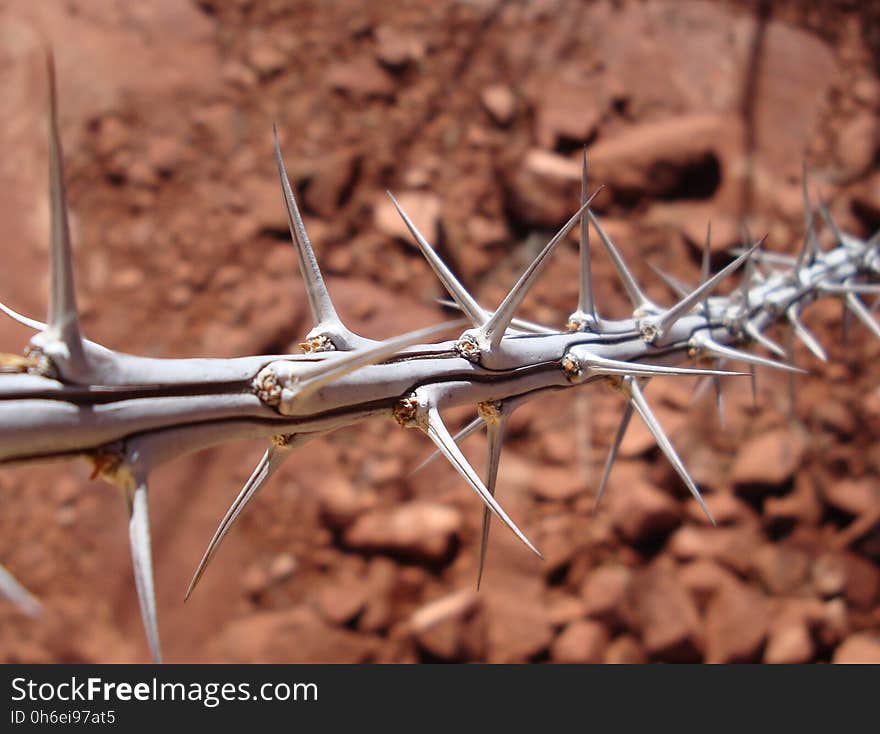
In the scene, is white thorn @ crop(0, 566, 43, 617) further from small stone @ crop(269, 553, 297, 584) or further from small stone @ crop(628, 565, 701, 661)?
small stone @ crop(628, 565, 701, 661)

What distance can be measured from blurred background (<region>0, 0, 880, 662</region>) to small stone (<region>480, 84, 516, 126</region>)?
0.04ft

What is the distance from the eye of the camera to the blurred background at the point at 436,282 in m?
1.95

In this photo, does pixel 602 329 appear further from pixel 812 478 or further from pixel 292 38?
pixel 292 38

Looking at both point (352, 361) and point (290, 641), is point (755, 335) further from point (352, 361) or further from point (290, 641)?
point (290, 641)

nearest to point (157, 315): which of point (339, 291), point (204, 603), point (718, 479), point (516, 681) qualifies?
point (339, 291)

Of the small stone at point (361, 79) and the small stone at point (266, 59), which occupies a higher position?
the small stone at point (266, 59)

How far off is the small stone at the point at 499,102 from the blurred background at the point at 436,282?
1cm

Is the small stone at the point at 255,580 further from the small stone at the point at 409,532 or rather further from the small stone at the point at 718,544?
the small stone at the point at 718,544

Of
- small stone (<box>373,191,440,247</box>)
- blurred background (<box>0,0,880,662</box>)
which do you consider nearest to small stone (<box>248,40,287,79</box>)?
blurred background (<box>0,0,880,662</box>)

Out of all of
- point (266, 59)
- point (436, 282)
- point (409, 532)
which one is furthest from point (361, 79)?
point (409, 532)

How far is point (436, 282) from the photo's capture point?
250 cm

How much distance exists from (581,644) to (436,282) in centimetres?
141

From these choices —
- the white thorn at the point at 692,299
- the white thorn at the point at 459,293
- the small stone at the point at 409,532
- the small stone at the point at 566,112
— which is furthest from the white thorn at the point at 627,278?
the small stone at the point at 566,112

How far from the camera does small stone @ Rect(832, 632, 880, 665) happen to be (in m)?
1.85
